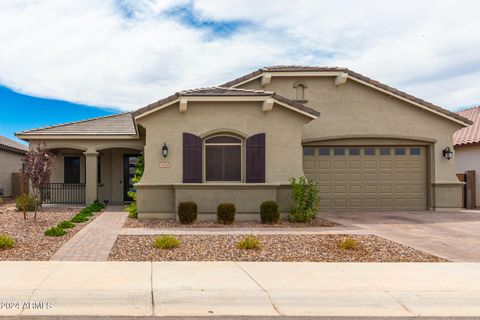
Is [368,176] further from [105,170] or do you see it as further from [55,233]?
[105,170]

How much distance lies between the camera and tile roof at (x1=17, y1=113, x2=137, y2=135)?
1888 cm

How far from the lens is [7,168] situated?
82.1ft

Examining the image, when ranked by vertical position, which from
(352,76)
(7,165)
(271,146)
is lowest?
(7,165)

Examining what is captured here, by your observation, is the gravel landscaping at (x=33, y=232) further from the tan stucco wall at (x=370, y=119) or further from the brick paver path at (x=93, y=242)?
the tan stucco wall at (x=370, y=119)

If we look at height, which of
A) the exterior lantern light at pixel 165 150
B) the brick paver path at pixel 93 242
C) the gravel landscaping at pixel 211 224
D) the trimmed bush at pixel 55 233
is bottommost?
the brick paver path at pixel 93 242

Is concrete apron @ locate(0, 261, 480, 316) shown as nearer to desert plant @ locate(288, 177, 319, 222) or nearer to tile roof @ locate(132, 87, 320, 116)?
desert plant @ locate(288, 177, 319, 222)

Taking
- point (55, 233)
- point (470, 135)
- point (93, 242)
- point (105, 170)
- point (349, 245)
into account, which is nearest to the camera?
point (349, 245)

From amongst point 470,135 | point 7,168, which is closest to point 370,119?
point 470,135

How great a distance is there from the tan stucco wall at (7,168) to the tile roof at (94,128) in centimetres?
692

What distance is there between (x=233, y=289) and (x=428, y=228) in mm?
8829

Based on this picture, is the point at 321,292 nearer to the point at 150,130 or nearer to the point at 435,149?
the point at 150,130

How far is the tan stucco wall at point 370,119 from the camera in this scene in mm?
16984

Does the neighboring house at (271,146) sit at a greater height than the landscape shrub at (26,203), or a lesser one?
greater

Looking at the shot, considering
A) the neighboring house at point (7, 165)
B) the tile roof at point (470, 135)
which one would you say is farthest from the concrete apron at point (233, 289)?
the neighboring house at point (7, 165)
